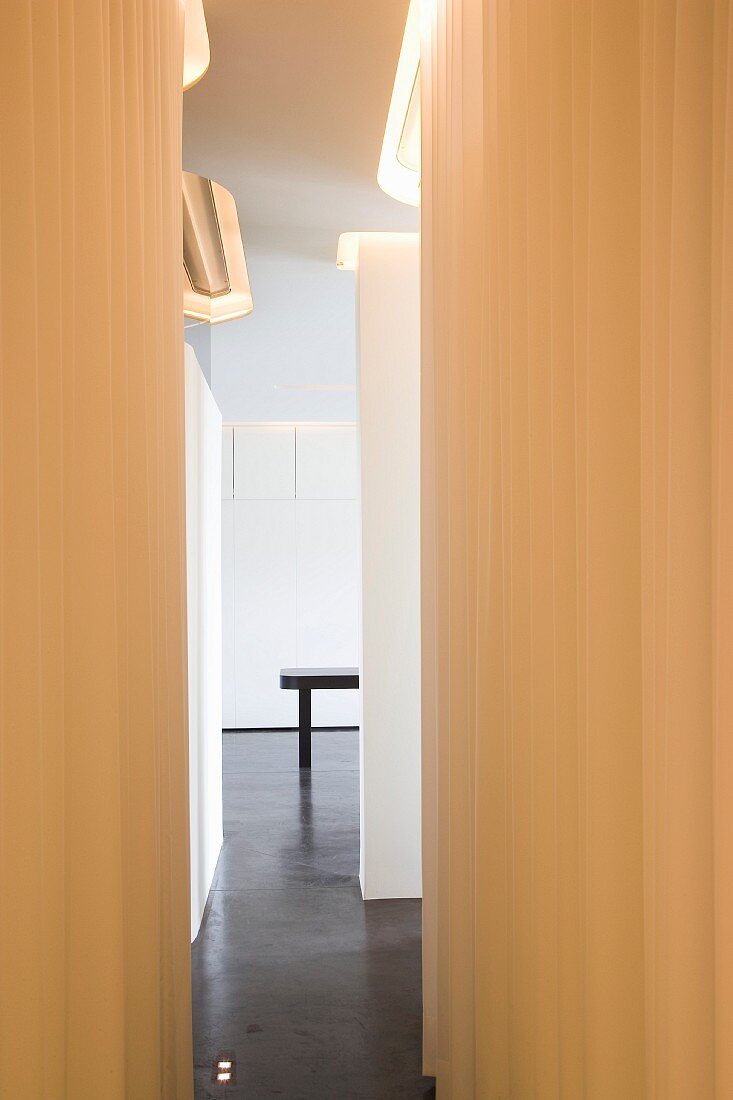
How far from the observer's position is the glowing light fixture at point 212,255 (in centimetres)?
413

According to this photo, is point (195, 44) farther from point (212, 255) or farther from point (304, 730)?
point (304, 730)

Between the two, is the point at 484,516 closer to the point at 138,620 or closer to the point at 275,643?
the point at 138,620

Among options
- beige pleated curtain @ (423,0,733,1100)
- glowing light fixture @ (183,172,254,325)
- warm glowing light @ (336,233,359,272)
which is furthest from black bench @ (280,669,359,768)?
beige pleated curtain @ (423,0,733,1100)

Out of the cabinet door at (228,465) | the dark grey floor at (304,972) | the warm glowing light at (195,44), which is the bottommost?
the dark grey floor at (304,972)

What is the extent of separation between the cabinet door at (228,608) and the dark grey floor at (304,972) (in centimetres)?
443

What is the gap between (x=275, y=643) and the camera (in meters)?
10.8

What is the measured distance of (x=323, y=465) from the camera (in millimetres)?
10789

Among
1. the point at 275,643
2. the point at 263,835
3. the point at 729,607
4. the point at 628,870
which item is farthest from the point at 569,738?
the point at 275,643

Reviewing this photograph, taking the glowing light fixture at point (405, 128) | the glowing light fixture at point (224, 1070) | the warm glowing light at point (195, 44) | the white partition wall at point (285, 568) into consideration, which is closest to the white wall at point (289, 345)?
the white partition wall at point (285, 568)

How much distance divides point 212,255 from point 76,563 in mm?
3593

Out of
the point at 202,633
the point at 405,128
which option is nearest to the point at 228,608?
the point at 202,633

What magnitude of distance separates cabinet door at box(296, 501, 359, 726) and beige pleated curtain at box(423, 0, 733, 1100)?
8.25 meters

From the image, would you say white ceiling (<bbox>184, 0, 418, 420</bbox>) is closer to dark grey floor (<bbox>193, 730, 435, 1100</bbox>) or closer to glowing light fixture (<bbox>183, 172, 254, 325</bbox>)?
glowing light fixture (<bbox>183, 172, 254, 325</bbox>)

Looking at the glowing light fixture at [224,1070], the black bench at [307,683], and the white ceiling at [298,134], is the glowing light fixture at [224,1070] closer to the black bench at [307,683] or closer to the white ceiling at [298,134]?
the white ceiling at [298,134]
